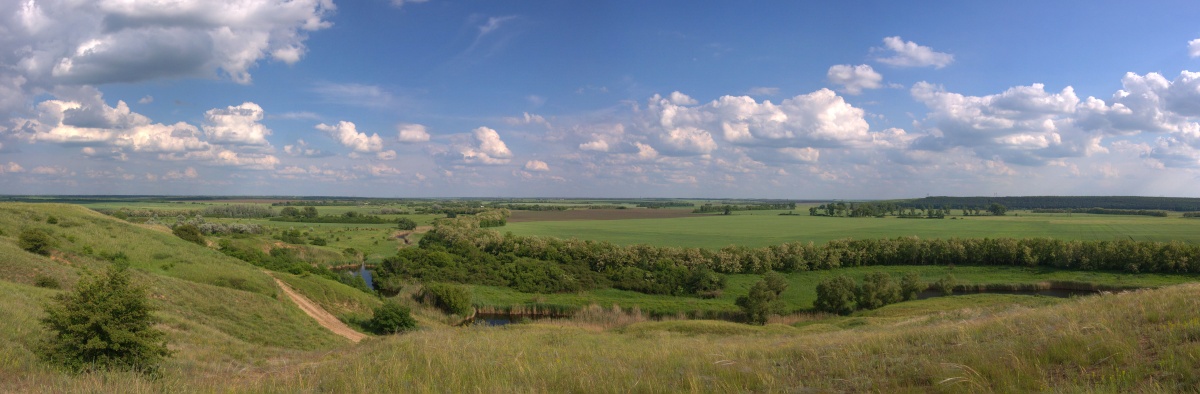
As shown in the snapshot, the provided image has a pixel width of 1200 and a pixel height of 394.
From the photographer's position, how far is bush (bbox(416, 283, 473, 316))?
161 feet

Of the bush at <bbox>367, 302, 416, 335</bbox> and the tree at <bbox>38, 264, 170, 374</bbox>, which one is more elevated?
the tree at <bbox>38, 264, 170, 374</bbox>

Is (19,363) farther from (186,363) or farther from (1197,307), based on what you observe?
(1197,307)

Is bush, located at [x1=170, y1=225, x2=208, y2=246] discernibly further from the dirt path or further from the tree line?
the tree line

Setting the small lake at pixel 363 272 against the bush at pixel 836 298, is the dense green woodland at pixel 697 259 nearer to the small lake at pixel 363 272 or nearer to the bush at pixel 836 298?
the small lake at pixel 363 272

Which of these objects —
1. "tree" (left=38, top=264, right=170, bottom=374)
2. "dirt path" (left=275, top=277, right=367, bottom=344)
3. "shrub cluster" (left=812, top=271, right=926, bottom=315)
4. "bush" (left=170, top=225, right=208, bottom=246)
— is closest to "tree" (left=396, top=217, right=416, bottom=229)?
"bush" (left=170, top=225, right=208, bottom=246)

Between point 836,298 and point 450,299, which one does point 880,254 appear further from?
point 450,299

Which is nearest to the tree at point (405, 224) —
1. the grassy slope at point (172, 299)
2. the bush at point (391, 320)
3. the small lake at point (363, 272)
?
the small lake at point (363, 272)

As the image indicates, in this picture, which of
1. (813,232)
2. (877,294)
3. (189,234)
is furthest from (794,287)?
(189,234)

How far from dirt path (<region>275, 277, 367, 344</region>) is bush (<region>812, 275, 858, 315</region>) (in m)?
40.3

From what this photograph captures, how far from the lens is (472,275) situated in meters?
65.4

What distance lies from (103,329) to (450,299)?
36.0 metres

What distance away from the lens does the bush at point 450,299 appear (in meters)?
49.0

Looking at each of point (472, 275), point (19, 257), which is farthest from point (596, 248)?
point (19, 257)

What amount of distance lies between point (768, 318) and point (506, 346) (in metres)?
40.0
